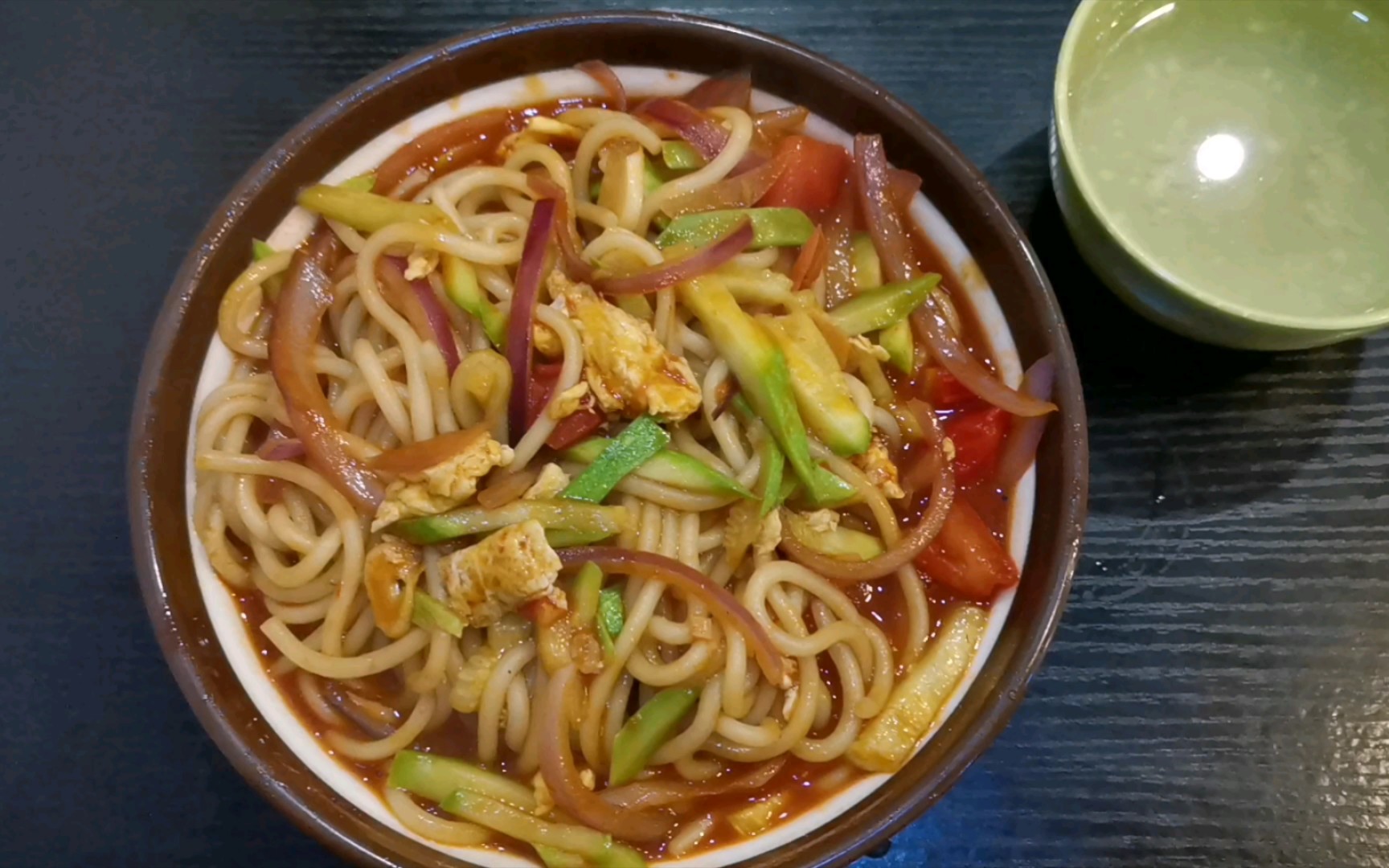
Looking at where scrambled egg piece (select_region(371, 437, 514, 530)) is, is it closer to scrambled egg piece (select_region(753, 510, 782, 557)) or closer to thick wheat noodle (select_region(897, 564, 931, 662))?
scrambled egg piece (select_region(753, 510, 782, 557))

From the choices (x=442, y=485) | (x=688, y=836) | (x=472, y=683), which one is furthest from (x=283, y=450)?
(x=688, y=836)

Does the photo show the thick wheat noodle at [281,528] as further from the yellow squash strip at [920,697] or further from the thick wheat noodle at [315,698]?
the yellow squash strip at [920,697]

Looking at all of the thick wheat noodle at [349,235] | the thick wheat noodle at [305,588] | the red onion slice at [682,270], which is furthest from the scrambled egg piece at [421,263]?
the thick wheat noodle at [305,588]

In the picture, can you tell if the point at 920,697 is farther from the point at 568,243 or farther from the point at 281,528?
the point at 281,528

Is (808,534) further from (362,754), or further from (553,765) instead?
(362,754)

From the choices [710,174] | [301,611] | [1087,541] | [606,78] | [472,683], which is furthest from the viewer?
[1087,541]

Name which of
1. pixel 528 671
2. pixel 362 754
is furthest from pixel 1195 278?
pixel 362 754
